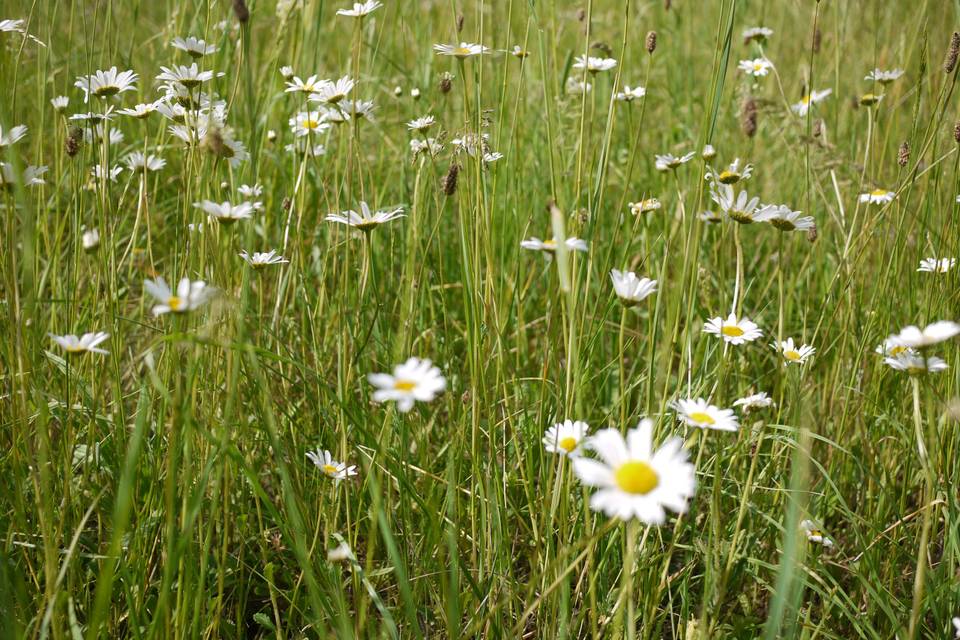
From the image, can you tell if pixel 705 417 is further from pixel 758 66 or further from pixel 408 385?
pixel 758 66

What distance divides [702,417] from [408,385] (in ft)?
1.25

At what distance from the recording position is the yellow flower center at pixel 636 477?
70 cm

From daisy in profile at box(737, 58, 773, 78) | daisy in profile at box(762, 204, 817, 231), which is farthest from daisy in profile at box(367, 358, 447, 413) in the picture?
daisy in profile at box(737, 58, 773, 78)

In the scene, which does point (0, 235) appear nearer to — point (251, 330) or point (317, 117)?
point (251, 330)

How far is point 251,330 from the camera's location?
161 cm

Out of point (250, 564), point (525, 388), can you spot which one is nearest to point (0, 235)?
point (250, 564)

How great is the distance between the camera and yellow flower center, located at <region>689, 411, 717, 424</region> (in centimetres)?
93

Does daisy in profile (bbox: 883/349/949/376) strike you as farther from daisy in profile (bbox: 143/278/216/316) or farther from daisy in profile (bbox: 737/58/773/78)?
daisy in profile (bbox: 737/58/773/78)

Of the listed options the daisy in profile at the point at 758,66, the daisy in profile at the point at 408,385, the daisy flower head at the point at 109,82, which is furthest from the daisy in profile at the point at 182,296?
the daisy in profile at the point at 758,66

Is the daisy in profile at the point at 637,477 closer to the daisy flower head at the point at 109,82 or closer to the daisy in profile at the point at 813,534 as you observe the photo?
the daisy in profile at the point at 813,534

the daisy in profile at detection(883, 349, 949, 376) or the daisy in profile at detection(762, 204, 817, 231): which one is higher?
the daisy in profile at detection(762, 204, 817, 231)

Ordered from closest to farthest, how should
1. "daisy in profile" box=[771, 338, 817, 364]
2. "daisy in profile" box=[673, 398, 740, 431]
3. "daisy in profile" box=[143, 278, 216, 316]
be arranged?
"daisy in profile" box=[143, 278, 216, 316], "daisy in profile" box=[673, 398, 740, 431], "daisy in profile" box=[771, 338, 817, 364]

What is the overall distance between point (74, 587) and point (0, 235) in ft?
1.74

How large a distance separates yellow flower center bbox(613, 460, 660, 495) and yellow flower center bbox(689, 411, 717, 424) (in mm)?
216
